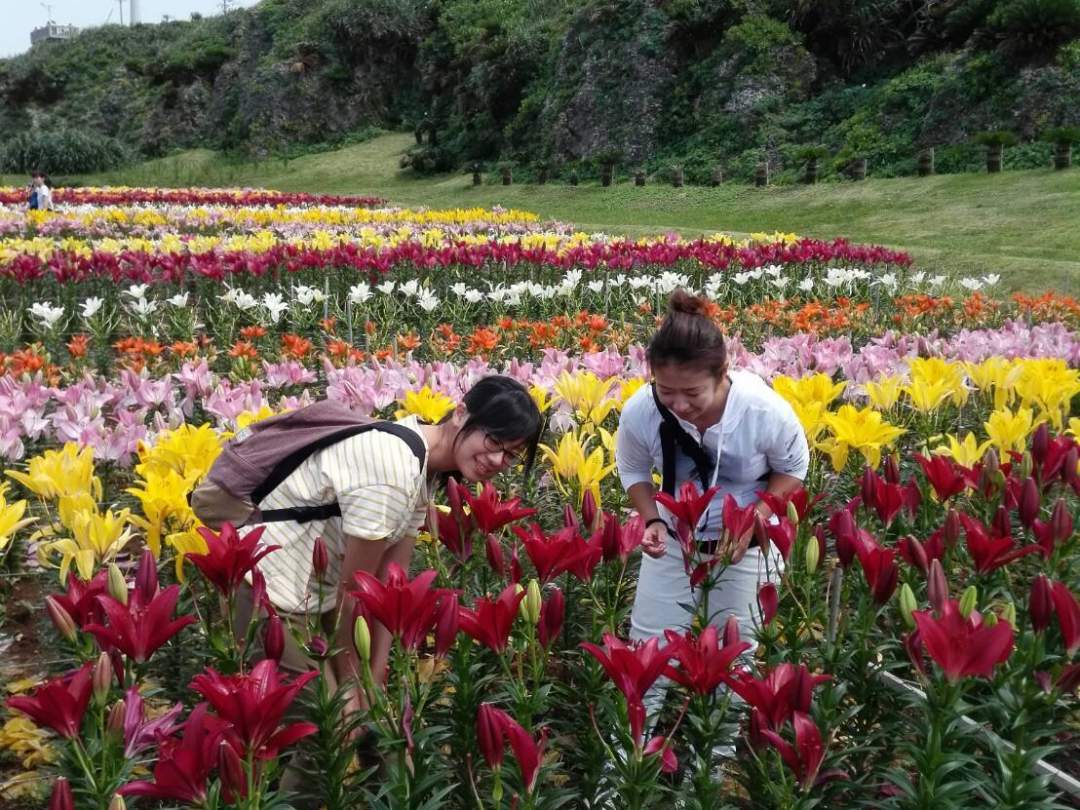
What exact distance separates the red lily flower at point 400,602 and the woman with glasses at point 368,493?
466 millimetres

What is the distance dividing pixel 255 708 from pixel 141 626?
0.36 m

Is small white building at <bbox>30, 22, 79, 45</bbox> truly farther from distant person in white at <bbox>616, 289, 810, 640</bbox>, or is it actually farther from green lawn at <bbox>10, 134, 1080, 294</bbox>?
distant person in white at <bbox>616, 289, 810, 640</bbox>

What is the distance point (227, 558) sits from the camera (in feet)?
5.69

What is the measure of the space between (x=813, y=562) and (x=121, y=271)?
7679mm

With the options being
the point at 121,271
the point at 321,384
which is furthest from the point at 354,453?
the point at 121,271

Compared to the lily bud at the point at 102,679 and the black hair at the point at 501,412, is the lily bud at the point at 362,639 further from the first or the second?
the black hair at the point at 501,412

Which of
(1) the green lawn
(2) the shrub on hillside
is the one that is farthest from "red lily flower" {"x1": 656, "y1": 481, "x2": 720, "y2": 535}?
(2) the shrub on hillside

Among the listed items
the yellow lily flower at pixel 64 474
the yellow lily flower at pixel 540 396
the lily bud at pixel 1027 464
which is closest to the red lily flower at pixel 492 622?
the yellow lily flower at pixel 64 474

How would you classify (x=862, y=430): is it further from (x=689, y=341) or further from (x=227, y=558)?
(x=227, y=558)

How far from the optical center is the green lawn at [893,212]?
12.5m

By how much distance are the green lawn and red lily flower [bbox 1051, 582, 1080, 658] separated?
9.85 m

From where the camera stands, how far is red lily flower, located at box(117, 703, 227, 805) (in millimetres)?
1341

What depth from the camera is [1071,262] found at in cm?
1144

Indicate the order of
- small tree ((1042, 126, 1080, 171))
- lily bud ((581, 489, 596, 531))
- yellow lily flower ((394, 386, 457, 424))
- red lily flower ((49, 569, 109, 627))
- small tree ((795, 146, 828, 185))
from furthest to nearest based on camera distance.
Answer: small tree ((795, 146, 828, 185)) → small tree ((1042, 126, 1080, 171)) → yellow lily flower ((394, 386, 457, 424)) → lily bud ((581, 489, 596, 531)) → red lily flower ((49, 569, 109, 627))
